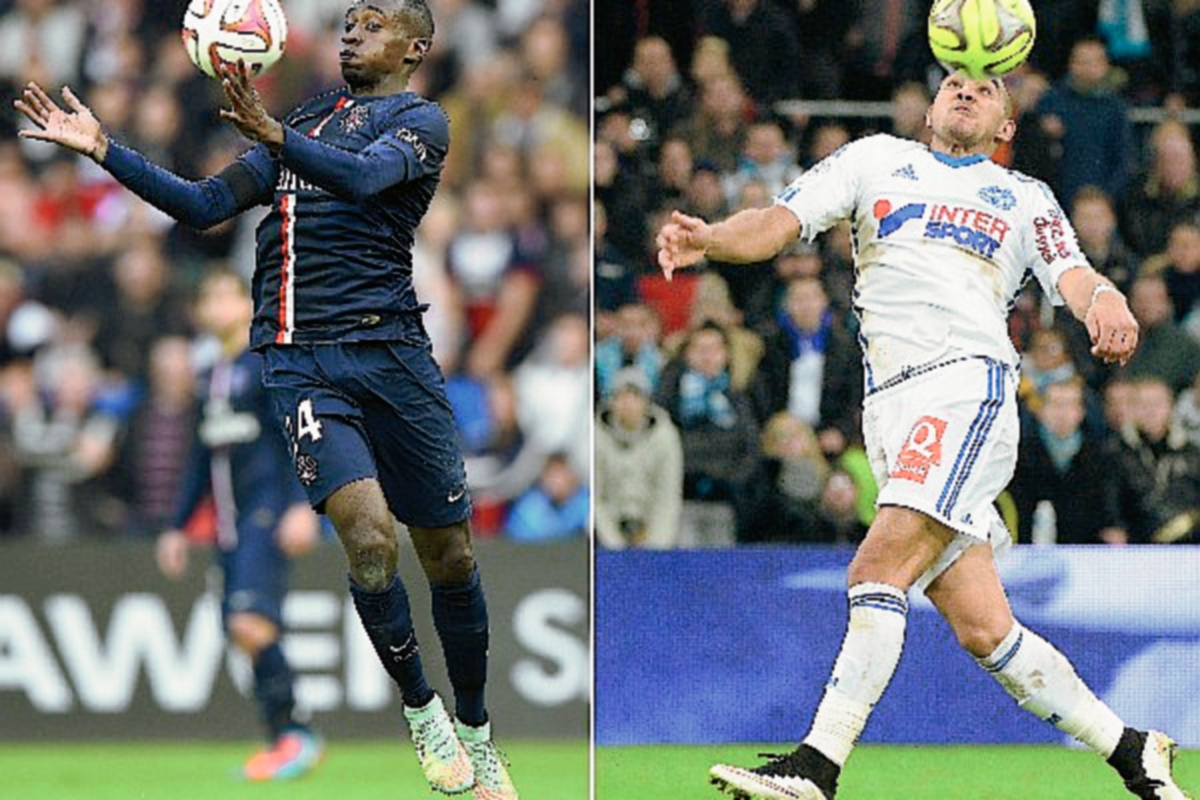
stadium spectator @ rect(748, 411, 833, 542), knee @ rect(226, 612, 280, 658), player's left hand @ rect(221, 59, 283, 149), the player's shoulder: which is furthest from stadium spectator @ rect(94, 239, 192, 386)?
the player's shoulder

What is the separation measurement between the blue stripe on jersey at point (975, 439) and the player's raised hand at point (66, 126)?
7.99 ft

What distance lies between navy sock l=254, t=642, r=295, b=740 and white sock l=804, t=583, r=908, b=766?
4308 millimetres

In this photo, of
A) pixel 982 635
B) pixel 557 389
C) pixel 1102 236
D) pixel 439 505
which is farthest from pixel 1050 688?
pixel 557 389

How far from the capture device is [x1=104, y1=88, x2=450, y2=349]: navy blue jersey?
6.44 meters

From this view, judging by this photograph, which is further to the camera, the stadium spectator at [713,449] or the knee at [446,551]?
the stadium spectator at [713,449]

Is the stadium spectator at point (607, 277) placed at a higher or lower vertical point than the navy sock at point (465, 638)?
higher

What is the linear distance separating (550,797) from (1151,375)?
328 cm

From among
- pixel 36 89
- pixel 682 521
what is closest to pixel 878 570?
pixel 36 89

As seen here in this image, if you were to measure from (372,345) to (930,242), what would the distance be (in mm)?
1563

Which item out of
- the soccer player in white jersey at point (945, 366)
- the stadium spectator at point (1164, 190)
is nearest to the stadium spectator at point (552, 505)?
the stadium spectator at point (1164, 190)

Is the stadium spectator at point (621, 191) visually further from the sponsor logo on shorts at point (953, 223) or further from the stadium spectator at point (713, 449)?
the sponsor logo on shorts at point (953, 223)

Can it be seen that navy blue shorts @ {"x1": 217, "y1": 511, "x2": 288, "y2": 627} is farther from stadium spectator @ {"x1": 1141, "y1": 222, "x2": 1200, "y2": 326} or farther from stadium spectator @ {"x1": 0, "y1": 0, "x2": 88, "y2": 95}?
stadium spectator @ {"x1": 1141, "y1": 222, "x2": 1200, "y2": 326}

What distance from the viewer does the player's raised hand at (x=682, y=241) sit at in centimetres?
577

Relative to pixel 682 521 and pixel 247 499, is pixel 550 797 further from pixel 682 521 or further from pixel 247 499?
pixel 247 499
